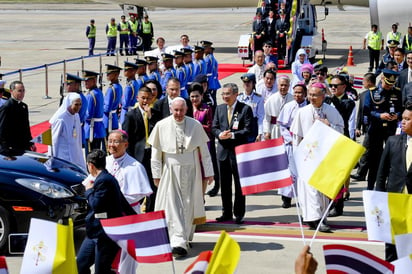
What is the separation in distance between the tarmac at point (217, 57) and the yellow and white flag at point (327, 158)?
5.25ft

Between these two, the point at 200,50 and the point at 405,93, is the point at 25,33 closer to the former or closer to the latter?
the point at 200,50

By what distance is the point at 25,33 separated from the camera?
42969mm

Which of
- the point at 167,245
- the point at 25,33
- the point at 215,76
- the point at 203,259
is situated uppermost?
the point at 203,259

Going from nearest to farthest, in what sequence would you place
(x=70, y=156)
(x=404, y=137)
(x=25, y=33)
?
(x=404, y=137) → (x=70, y=156) → (x=25, y=33)

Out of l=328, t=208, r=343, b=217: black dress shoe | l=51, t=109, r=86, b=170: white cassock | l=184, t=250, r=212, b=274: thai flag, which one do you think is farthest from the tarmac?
l=184, t=250, r=212, b=274: thai flag

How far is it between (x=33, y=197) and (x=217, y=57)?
22375 millimetres

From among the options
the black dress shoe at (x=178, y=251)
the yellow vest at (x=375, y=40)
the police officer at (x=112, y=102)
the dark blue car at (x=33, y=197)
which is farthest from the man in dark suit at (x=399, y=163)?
the yellow vest at (x=375, y=40)

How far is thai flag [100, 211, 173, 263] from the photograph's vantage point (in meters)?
6.14

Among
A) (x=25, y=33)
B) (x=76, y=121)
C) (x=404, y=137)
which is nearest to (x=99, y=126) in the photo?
(x=76, y=121)

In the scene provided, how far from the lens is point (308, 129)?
35.4 feet

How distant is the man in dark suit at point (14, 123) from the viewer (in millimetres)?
11602

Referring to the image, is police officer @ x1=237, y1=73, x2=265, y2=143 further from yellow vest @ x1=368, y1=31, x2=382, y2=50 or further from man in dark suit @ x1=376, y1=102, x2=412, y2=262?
yellow vest @ x1=368, y1=31, x2=382, y2=50

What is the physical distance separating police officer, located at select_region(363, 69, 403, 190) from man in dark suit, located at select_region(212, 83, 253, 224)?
84.4 inches

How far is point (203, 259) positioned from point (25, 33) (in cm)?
3986
